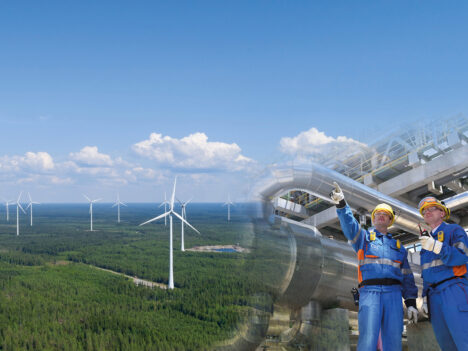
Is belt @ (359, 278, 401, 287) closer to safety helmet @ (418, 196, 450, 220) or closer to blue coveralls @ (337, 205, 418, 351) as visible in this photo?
blue coveralls @ (337, 205, 418, 351)

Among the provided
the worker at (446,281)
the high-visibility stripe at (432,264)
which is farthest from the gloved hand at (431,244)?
the high-visibility stripe at (432,264)

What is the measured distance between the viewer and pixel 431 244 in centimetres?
368

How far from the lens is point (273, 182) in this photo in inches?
154

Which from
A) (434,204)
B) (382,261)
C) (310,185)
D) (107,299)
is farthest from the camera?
(107,299)

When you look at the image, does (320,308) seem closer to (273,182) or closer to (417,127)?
(273,182)

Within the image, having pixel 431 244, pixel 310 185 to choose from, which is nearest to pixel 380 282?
pixel 431 244

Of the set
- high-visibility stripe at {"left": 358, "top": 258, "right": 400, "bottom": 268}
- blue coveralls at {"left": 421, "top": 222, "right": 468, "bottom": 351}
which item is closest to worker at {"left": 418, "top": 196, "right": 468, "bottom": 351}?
blue coveralls at {"left": 421, "top": 222, "right": 468, "bottom": 351}

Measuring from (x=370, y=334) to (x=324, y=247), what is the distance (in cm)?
88

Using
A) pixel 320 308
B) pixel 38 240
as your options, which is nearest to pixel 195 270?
pixel 38 240

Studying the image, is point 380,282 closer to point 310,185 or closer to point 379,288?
point 379,288

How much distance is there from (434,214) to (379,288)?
3.07ft

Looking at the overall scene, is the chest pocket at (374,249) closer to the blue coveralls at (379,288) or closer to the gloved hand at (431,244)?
the blue coveralls at (379,288)

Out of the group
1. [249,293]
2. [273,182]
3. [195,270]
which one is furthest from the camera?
[195,270]

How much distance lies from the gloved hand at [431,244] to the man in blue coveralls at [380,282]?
25cm
